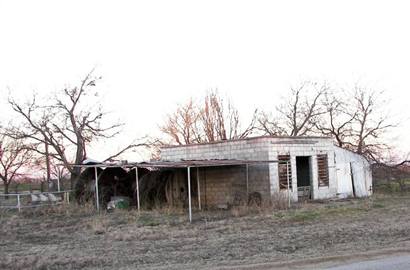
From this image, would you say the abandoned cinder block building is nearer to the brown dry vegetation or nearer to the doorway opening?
the doorway opening

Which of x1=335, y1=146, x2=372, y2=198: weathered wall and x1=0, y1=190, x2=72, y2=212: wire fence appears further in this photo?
x1=335, y1=146, x2=372, y2=198: weathered wall

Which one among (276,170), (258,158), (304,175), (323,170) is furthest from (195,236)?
(304,175)

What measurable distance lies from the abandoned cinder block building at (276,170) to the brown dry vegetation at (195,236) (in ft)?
8.82

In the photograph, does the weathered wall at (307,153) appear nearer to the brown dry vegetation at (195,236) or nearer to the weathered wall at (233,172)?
the weathered wall at (233,172)

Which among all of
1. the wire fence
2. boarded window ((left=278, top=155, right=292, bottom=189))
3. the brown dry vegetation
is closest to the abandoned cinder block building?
boarded window ((left=278, top=155, right=292, bottom=189))

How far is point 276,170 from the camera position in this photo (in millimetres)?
25609

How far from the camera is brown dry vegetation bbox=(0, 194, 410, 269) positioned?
449 inches

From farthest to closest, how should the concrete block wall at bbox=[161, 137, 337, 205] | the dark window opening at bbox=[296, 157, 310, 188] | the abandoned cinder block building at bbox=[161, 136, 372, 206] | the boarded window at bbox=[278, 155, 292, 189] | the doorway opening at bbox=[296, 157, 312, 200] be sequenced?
the dark window opening at bbox=[296, 157, 310, 188] → the doorway opening at bbox=[296, 157, 312, 200] → the boarded window at bbox=[278, 155, 292, 189] → the abandoned cinder block building at bbox=[161, 136, 372, 206] → the concrete block wall at bbox=[161, 137, 337, 205]

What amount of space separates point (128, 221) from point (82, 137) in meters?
20.2

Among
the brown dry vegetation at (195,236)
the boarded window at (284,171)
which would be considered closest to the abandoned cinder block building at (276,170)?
the boarded window at (284,171)

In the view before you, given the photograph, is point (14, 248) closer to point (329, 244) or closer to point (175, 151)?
point (329, 244)

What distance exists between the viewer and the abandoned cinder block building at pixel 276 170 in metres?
25.7

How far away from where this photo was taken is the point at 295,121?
47000mm

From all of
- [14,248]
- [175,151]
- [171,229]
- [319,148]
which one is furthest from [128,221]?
[319,148]
